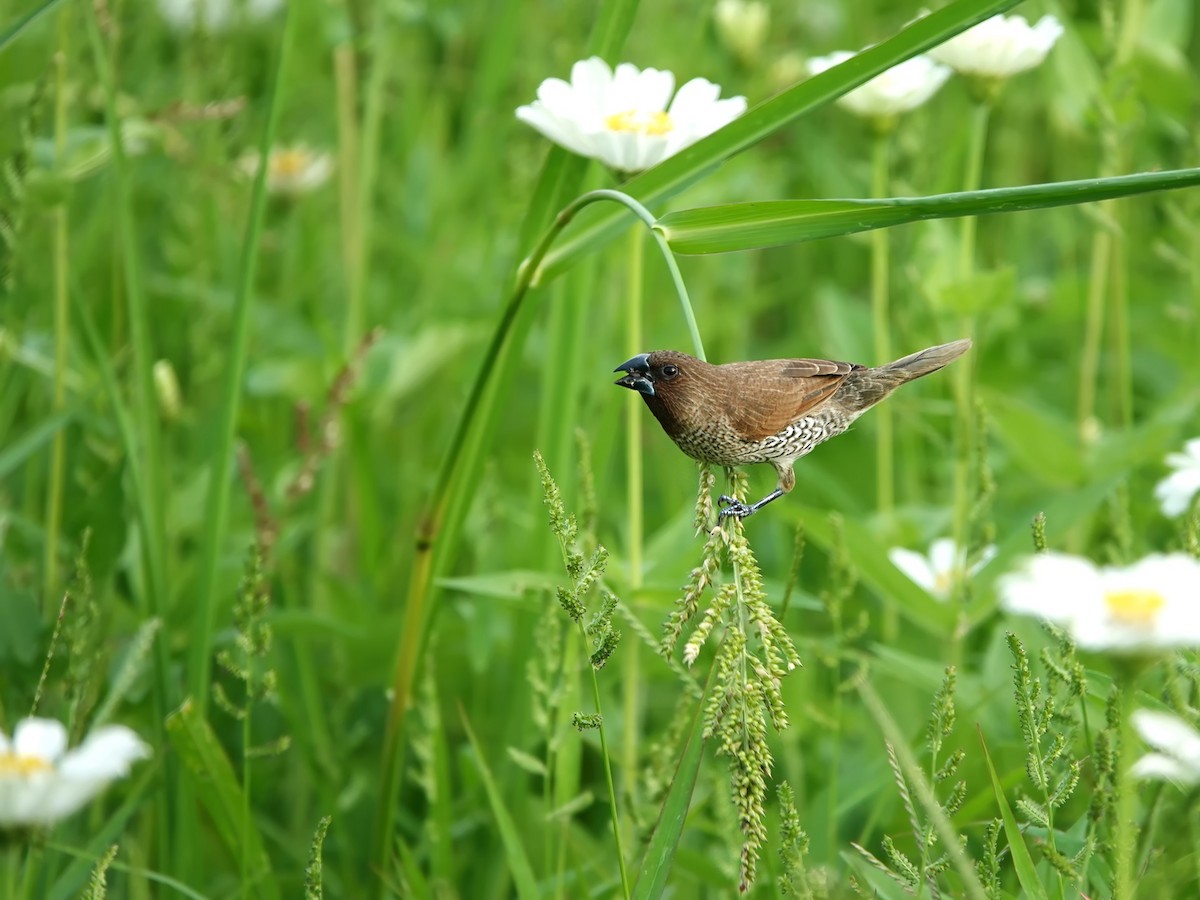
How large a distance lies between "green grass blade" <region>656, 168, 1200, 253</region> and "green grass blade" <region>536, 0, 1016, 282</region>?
113 mm

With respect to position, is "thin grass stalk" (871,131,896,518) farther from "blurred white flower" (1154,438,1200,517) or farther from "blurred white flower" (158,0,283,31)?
"blurred white flower" (158,0,283,31)

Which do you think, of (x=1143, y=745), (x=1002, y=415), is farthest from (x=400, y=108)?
(x=1143, y=745)

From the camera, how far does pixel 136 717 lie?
270 cm

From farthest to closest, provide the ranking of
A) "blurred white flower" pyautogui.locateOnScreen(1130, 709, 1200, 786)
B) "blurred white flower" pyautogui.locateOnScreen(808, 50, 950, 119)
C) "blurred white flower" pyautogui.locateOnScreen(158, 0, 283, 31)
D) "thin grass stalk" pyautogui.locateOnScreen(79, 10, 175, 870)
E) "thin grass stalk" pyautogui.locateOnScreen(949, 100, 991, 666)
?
"blurred white flower" pyautogui.locateOnScreen(158, 0, 283, 31) → "blurred white flower" pyautogui.locateOnScreen(808, 50, 950, 119) → "thin grass stalk" pyautogui.locateOnScreen(949, 100, 991, 666) → "thin grass stalk" pyautogui.locateOnScreen(79, 10, 175, 870) → "blurred white flower" pyautogui.locateOnScreen(1130, 709, 1200, 786)

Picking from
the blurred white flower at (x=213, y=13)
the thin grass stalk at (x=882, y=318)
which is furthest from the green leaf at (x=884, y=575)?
the blurred white flower at (x=213, y=13)

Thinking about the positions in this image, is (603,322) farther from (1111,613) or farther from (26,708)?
(1111,613)

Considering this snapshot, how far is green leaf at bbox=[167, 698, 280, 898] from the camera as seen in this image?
1965 millimetres

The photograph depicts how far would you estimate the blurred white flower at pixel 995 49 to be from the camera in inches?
107

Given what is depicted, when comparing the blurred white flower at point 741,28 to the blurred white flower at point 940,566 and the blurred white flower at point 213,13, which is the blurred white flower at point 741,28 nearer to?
the blurred white flower at point 213,13

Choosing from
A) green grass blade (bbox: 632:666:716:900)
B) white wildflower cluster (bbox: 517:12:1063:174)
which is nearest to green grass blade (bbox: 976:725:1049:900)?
green grass blade (bbox: 632:666:716:900)

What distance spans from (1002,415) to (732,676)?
1.94 m

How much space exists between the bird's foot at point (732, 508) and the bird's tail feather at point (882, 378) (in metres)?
0.41

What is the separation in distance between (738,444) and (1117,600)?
0.55 metres

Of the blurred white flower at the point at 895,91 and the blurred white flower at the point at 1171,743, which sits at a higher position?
the blurred white flower at the point at 895,91
